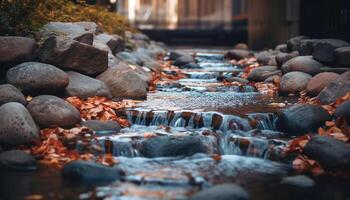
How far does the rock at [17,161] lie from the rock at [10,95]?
5.03ft

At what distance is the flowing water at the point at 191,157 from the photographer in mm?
6156

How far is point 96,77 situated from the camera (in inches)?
442

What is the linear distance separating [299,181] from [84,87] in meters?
5.02

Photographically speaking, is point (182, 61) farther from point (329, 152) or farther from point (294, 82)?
point (329, 152)

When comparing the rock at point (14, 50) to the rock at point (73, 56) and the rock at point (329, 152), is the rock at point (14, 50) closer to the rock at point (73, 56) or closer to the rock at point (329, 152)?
the rock at point (73, 56)

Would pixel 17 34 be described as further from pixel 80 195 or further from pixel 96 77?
pixel 80 195

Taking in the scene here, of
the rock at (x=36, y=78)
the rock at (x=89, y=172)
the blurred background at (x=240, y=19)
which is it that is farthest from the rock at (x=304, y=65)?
the rock at (x=89, y=172)

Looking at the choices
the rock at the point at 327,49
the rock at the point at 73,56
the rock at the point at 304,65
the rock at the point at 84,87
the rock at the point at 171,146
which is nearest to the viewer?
the rock at the point at 171,146

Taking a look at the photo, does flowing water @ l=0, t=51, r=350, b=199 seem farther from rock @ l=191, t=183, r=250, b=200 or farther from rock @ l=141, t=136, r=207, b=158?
rock @ l=191, t=183, r=250, b=200

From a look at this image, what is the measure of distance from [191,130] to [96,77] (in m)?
3.34

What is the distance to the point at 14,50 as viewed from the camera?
9602 mm

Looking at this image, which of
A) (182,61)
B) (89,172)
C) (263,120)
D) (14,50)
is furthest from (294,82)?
(182,61)

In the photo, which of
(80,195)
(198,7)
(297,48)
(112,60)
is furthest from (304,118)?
(198,7)

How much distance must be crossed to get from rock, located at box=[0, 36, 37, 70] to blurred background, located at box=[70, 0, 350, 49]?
27.0 feet
